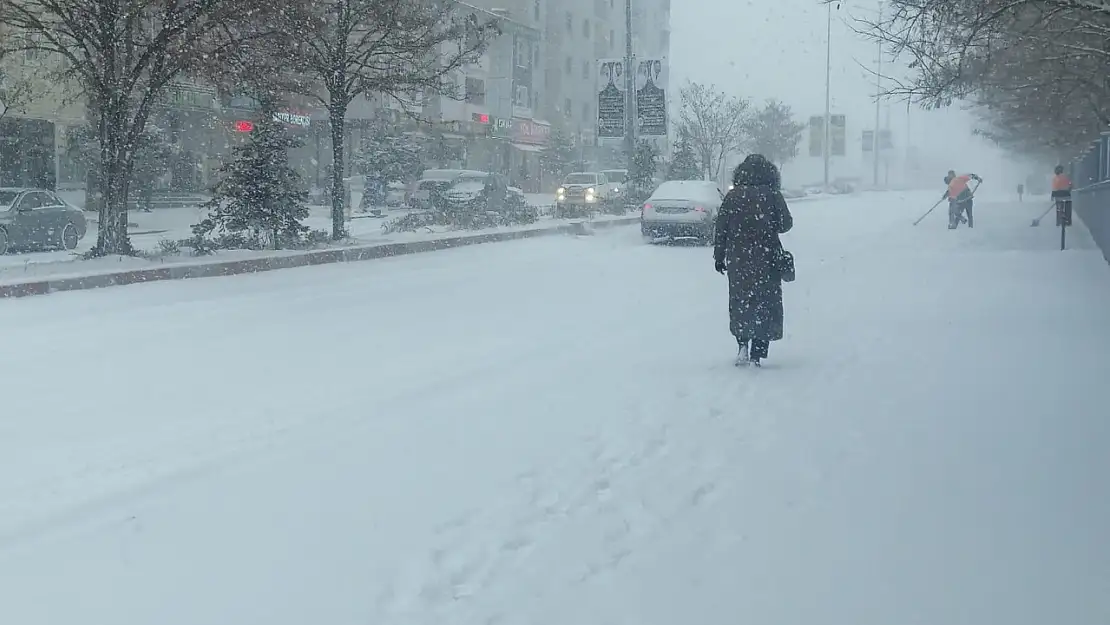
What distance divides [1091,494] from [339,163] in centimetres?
1981

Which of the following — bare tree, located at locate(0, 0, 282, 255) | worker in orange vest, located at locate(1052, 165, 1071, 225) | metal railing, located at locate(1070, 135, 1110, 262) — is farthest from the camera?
worker in orange vest, located at locate(1052, 165, 1071, 225)

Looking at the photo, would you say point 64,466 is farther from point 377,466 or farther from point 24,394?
point 24,394

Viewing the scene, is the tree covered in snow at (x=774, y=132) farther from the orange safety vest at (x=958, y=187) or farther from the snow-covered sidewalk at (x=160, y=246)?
the orange safety vest at (x=958, y=187)

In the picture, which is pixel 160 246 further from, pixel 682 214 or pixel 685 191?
pixel 685 191

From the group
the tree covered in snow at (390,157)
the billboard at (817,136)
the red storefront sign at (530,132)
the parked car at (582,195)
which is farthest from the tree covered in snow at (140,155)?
the billboard at (817,136)

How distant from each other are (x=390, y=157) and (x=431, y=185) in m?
9.12

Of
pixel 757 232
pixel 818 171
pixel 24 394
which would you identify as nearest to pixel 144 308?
pixel 24 394

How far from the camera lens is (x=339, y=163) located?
23.7m

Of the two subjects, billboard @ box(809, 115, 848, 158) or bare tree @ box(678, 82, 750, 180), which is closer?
bare tree @ box(678, 82, 750, 180)

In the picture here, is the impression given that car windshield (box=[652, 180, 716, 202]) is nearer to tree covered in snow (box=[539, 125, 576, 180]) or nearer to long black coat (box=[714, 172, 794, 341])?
long black coat (box=[714, 172, 794, 341])

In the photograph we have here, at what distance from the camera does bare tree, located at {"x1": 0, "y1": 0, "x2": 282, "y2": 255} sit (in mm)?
16672

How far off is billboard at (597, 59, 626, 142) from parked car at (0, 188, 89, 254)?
1789cm

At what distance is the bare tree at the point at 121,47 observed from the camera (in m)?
16.7

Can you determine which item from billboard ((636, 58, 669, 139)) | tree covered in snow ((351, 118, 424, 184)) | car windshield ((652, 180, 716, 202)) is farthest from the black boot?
tree covered in snow ((351, 118, 424, 184))
